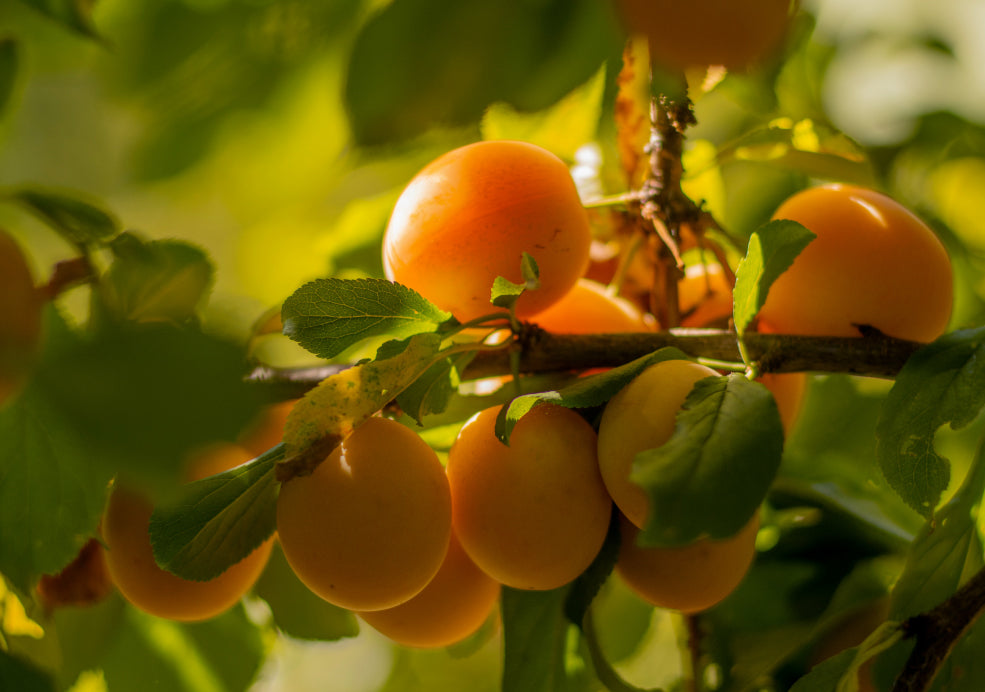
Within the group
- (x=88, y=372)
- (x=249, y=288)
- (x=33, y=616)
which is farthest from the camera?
(x=249, y=288)

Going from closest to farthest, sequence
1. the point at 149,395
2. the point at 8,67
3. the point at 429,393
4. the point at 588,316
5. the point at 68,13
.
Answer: the point at 149,395
the point at 68,13
the point at 8,67
the point at 429,393
the point at 588,316

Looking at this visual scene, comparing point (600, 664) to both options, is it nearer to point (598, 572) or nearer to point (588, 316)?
point (598, 572)

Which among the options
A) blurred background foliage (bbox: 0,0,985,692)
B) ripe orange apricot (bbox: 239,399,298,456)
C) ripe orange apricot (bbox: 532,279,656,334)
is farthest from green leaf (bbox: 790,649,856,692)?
ripe orange apricot (bbox: 239,399,298,456)

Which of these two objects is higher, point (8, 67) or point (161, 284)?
point (8, 67)

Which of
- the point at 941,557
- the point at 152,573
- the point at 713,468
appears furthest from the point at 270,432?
the point at 941,557

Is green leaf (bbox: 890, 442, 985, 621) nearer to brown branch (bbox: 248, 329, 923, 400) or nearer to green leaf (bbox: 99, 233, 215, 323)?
brown branch (bbox: 248, 329, 923, 400)

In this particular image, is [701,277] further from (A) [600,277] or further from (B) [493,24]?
(B) [493,24]

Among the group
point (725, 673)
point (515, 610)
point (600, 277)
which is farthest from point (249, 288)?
point (725, 673)
